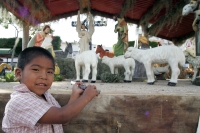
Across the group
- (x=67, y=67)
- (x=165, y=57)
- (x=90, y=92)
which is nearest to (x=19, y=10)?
(x=67, y=67)

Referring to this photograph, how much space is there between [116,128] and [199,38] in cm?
271

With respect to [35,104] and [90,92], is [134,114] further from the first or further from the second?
[35,104]

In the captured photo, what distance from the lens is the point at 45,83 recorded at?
1019 millimetres

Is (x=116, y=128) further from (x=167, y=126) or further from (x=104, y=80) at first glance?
(x=104, y=80)

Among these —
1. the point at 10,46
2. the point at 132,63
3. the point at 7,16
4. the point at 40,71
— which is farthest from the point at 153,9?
the point at 10,46

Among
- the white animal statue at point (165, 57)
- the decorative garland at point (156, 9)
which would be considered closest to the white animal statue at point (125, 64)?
the white animal statue at point (165, 57)

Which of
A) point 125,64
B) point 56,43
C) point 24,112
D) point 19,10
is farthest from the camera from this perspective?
point 56,43

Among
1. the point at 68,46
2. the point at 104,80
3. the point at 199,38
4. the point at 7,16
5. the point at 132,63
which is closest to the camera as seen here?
the point at 199,38

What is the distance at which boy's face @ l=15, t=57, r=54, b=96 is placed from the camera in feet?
3.24

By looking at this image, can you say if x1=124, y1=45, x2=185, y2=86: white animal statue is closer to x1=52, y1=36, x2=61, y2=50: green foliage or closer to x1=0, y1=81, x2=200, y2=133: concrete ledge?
x1=0, y1=81, x2=200, y2=133: concrete ledge

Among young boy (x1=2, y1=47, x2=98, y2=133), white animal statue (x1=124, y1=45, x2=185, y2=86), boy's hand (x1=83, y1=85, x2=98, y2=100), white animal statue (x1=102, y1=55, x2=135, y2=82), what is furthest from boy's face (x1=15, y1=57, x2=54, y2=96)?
white animal statue (x1=102, y1=55, x2=135, y2=82)

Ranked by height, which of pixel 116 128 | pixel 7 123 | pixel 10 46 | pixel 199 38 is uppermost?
pixel 10 46

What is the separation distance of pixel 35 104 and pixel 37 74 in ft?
0.51

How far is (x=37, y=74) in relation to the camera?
993 mm
